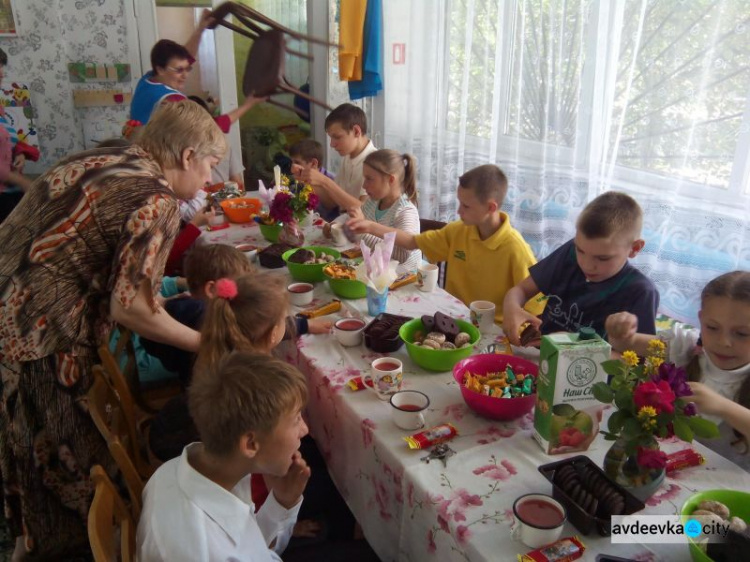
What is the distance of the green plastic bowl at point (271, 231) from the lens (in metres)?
2.56

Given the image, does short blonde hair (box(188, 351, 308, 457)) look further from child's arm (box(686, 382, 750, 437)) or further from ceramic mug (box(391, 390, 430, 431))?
child's arm (box(686, 382, 750, 437))

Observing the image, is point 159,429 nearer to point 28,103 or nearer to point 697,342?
point 697,342

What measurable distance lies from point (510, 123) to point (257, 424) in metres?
2.42

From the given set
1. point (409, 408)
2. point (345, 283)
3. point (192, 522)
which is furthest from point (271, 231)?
point (192, 522)

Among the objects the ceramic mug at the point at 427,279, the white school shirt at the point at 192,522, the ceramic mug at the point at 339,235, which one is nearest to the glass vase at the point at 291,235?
the ceramic mug at the point at 339,235

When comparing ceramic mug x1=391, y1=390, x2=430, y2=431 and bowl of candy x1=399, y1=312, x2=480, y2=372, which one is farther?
bowl of candy x1=399, y1=312, x2=480, y2=372

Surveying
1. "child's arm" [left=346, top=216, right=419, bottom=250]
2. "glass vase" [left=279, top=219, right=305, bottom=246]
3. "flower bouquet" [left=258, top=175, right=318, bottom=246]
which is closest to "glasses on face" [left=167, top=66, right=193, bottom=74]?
"flower bouquet" [left=258, top=175, right=318, bottom=246]

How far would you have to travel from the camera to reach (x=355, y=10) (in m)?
3.86

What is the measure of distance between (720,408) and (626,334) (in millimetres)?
358

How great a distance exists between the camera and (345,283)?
76.2 inches

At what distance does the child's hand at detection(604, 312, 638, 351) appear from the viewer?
4.75 feet

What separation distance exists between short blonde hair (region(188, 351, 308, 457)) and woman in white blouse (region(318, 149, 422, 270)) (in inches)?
54.9

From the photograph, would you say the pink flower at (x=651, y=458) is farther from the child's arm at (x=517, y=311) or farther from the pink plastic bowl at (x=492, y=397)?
the child's arm at (x=517, y=311)

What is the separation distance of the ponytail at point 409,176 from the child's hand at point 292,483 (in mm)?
1599
